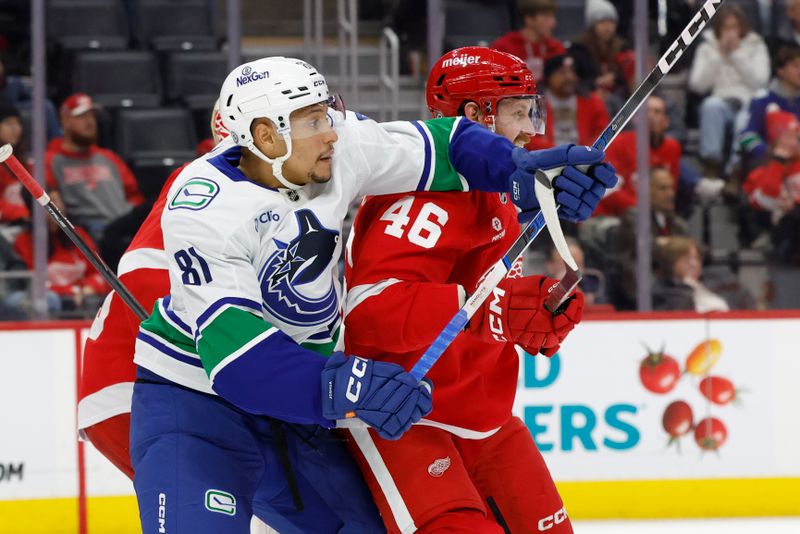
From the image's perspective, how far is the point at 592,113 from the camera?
5152 millimetres

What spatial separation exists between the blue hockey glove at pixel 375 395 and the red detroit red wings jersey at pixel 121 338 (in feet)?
2.46

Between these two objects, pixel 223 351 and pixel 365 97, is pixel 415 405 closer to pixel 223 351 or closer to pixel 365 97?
pixel 223 351

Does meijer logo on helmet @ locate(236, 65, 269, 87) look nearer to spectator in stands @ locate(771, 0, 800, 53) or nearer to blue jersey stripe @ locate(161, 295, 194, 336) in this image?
blue jersey stripe @ locate(161, 295, 194, 336)

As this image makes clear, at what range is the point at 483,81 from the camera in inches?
97.0

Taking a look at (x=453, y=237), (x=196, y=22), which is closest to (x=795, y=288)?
(x=196, y=22)

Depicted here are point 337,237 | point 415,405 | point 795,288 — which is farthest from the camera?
point 795,288

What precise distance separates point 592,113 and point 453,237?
294 cm

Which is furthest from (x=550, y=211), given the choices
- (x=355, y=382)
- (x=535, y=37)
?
(x=535, y=37)

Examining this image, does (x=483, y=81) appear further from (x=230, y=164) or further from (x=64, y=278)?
(x=64, y=278)

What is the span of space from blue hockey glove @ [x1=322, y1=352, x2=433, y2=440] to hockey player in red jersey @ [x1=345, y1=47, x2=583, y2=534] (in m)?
0.17

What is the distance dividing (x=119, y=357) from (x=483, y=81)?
0.92m

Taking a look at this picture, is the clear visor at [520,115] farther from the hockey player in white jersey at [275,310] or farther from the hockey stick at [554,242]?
the hockey stick at [554,242]

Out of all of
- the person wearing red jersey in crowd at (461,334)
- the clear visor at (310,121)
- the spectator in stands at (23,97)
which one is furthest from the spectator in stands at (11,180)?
the clear visor at (310,121)

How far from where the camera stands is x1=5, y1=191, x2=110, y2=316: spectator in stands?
4.65 meters
